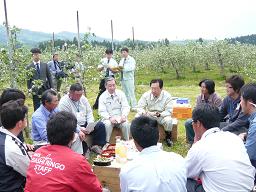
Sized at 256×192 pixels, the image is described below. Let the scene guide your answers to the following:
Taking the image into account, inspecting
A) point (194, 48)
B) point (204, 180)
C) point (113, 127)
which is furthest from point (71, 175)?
point (194, 48)

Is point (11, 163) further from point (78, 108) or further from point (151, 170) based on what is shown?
point (78, 108)

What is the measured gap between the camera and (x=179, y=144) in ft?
21.0

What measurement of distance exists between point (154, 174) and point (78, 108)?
352cm

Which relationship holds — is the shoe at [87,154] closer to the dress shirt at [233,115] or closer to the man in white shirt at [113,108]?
the man in white shirt at [113,108]

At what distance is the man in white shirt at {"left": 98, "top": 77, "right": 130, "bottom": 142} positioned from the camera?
20.2 ft

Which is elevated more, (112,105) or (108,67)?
(108,67)

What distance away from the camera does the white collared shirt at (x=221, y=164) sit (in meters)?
2.67

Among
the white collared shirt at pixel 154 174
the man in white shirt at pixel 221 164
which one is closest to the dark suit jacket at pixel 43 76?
the man in white shirt at pixel 221 164

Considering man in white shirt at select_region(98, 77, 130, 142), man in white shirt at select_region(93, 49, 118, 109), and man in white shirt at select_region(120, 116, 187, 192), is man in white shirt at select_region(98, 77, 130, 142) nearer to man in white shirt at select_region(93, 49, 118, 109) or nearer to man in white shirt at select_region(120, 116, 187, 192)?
man in white shirt at select_region(93, 49, 118, 109)

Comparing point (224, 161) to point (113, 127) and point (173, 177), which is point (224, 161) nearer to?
point (173, 177)

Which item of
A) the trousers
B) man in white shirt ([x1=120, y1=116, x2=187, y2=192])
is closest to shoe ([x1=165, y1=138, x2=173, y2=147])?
the trousers

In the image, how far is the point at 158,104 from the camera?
20.8 ft

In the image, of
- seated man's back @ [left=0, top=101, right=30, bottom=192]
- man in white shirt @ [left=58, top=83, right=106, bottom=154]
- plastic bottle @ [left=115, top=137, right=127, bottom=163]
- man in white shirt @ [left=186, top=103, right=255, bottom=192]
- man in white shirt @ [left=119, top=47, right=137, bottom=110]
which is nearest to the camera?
man in white shirt @ [left=186, top=103, right=255, bottom=192]

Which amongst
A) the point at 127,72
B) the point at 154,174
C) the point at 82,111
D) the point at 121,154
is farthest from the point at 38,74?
the point at 154,174
